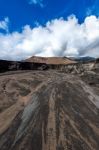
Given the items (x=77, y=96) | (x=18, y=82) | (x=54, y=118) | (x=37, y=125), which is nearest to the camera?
(x=37, y=125)

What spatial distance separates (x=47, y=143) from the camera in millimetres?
6480

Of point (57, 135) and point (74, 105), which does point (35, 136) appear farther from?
point (74, 105)

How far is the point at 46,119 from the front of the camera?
7.98m

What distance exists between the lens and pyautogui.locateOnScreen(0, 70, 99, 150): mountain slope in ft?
21.6

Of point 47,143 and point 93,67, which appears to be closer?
point 47,143

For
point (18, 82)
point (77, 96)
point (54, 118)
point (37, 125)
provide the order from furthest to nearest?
1. point (18, 82)
2. point (77, 96)
3. point (54, 118)
4. point (37, 125)

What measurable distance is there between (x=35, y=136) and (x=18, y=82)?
619 cm

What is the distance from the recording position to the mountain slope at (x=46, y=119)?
21.6 feet

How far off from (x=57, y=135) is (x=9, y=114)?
231cm

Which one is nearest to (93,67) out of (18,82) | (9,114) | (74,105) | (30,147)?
(18,82)

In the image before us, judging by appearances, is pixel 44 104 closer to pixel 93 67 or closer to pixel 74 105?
pixel 74 105

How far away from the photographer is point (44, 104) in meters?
9.41

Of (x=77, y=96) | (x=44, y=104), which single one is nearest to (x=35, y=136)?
(x=44, y=104)

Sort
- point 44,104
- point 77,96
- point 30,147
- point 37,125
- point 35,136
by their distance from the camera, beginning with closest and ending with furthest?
1. point 30,147
2. point 35,136
3. point 37,125
4. point 44,104
5. point 77,96
